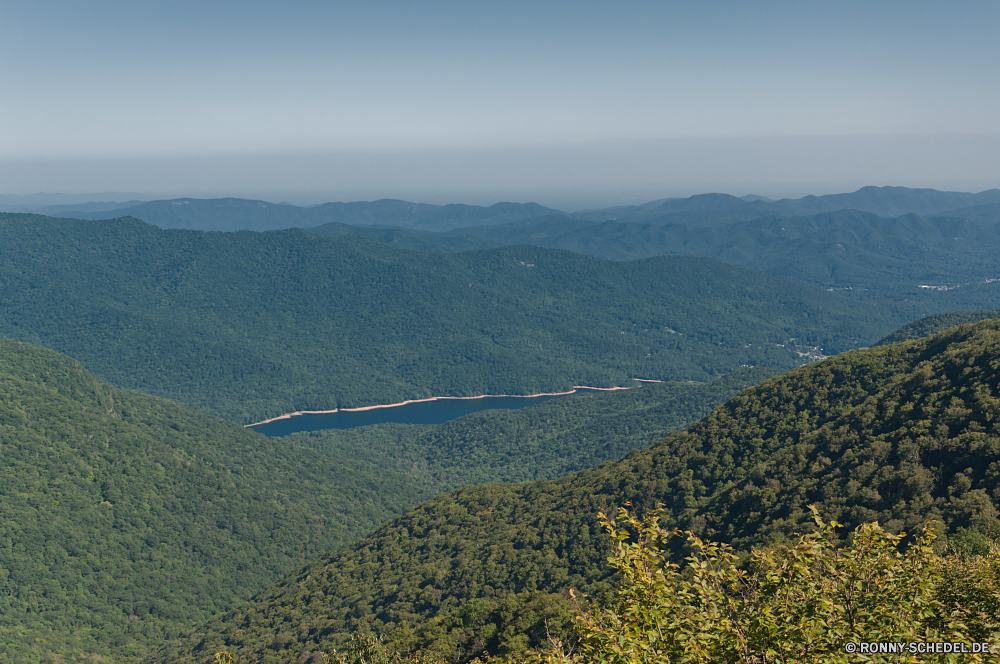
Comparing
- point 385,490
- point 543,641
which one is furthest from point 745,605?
point 385,490

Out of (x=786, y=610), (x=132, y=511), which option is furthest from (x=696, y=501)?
(x=132, y=511)

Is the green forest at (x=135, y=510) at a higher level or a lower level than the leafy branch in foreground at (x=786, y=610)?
lower

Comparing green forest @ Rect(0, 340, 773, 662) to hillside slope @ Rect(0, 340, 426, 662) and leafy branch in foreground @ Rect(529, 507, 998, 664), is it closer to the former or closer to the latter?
hillside slope @ Rect(0, 340, 426, 662)

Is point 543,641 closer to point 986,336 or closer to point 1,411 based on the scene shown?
point 986,336

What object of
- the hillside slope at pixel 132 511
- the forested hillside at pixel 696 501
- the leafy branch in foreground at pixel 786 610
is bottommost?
the hillside slope at pixel 132 511

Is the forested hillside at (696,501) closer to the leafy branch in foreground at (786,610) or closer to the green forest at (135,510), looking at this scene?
the green forest at (135,510)

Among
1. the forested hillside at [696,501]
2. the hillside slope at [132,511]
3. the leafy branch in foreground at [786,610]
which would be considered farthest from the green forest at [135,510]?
the leafy branch in foreground at [786,610]
